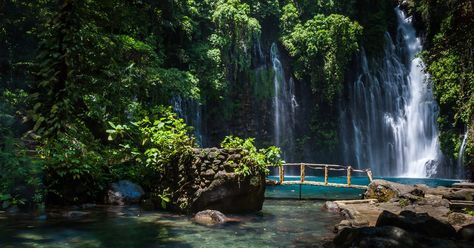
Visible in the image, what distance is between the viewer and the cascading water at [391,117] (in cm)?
3152

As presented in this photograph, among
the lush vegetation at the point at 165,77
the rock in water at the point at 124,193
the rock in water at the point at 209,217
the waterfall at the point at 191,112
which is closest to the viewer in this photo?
the lush vegetation at the point at 165,77

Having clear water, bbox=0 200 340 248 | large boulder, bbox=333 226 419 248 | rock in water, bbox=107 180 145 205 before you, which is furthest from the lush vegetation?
large boulder, bbox=333 226 419 248

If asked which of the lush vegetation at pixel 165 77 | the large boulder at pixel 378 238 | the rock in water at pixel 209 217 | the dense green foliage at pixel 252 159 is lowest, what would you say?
the rock in water at pixel 209 217

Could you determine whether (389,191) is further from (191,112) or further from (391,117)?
(391,117)

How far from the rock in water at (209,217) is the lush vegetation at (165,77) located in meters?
1.53

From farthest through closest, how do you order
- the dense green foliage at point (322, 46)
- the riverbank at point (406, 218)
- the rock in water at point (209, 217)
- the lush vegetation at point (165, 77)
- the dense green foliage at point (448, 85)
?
the dense green foliage at point (322, 46), the dense green foliage at point (448, 85), the rock in water at point (209, 217), the riverbank at point (406, 218), the lush vegetation at point (165, 77)

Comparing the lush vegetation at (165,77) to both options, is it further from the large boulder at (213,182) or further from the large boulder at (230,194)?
the large boulder at (230,194)

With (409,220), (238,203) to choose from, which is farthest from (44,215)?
(409,220)

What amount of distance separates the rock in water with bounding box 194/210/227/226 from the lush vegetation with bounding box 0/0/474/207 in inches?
60.1

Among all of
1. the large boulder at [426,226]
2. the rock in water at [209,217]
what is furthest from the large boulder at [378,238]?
the rock in water at [209,217]

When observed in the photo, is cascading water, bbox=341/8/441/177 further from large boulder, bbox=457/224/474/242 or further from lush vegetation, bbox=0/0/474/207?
large boulder, bbox=457/224/474/242

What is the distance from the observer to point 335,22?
29766 millimetres

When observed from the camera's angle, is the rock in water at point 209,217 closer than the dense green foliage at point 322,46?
Yes

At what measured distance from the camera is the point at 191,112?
27.6 m
